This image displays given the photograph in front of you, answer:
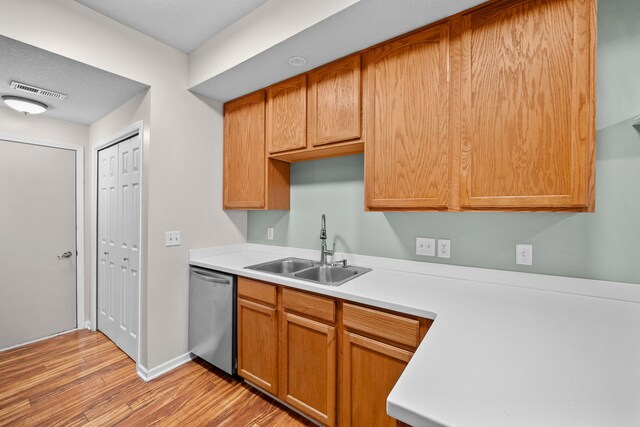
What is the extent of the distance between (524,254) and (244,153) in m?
2.14

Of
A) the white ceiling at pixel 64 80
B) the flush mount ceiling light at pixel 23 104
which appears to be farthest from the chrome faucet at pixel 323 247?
the flush mount ceiling light at pixel 23 104

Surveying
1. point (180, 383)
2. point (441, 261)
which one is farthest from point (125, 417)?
point (441, 261)

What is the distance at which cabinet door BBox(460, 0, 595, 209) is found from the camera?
3.83 ft

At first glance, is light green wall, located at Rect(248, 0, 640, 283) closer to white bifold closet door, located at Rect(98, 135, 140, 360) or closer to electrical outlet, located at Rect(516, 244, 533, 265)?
electrical outlet, located at Rect(516, 244, 533, 265)

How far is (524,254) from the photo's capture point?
4.95ft

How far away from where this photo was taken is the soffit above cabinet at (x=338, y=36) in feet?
4.57

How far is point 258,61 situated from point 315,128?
592 millimetres

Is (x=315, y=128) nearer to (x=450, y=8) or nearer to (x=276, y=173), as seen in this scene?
(x=276, y=173)

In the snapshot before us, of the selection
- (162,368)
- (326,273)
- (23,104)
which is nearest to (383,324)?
(326,273)

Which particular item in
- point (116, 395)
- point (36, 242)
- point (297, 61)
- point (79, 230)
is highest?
point (297, 61)

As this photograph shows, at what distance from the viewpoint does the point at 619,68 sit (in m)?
1.31

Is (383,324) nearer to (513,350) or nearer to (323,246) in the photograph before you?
(513,350)

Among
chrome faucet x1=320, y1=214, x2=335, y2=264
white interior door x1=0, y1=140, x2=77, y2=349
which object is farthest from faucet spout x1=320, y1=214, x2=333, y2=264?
white interior door x1=0, y1=140, x2=77, y2=349

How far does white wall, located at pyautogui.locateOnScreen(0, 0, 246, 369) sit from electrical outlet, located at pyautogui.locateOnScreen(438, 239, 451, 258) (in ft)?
6.19
